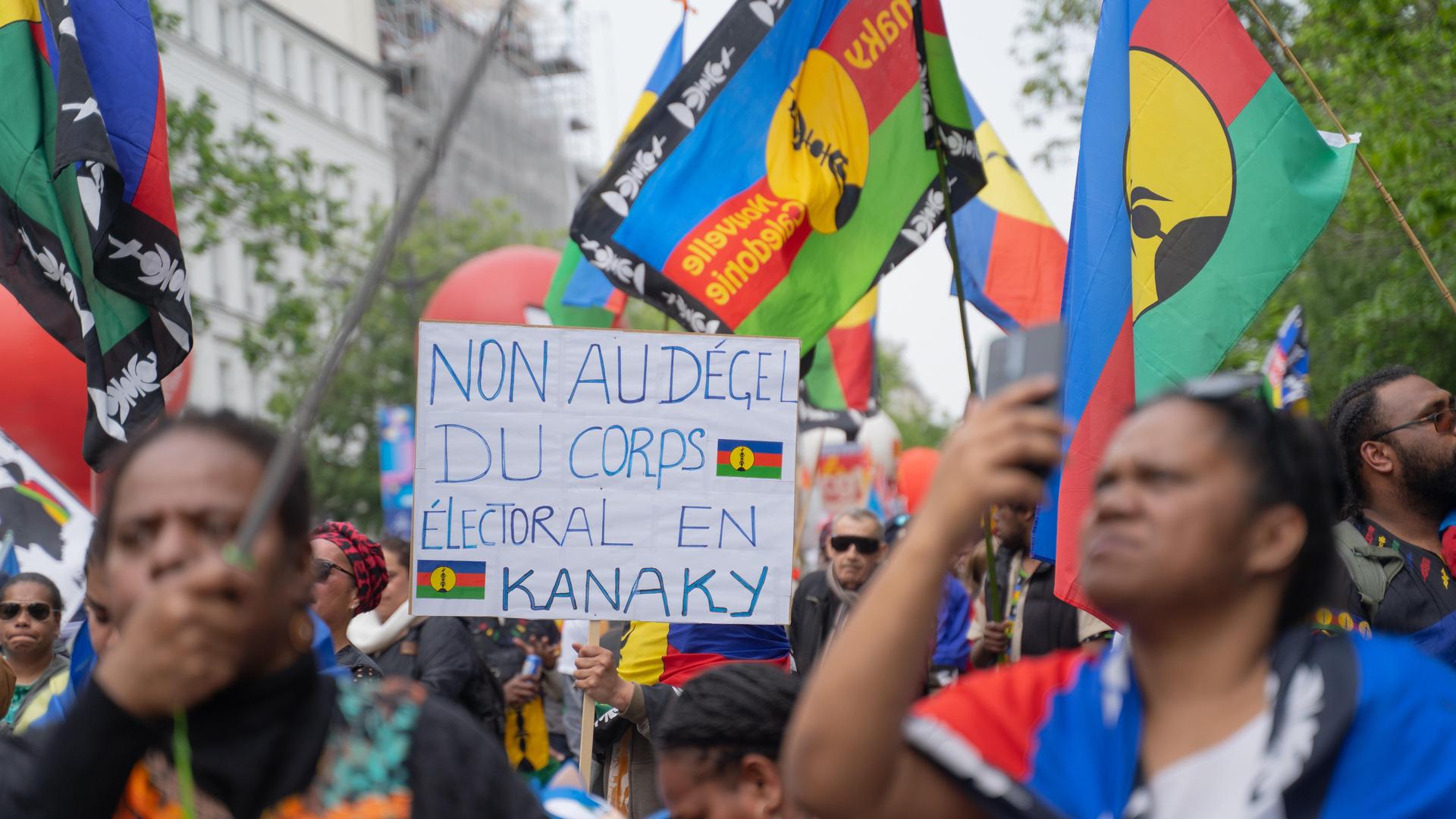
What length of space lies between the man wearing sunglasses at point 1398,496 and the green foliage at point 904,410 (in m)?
42.7

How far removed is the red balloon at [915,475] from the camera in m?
14.8

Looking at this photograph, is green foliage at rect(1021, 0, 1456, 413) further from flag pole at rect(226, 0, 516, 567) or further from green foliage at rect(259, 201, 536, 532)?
green foliage at rect(259, 201, 536, 532)

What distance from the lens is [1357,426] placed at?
180 inches

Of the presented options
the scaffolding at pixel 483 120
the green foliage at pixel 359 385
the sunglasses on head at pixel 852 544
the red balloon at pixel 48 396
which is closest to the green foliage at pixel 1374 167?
the sunglasses on head at pixel 852 544

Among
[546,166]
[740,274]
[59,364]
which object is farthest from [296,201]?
[546,166]

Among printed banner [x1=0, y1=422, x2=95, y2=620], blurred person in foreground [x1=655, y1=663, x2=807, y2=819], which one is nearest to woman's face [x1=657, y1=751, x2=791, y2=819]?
blurred person in foreground [x1=655, y1=663, x2=807, y2=819]

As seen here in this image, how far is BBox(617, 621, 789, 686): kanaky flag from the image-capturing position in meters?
5.38

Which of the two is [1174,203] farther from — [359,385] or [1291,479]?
[359,385]

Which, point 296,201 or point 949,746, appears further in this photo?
point 296,201

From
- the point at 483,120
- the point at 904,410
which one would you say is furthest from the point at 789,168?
the point at 904,410

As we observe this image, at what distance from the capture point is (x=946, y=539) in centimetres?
178

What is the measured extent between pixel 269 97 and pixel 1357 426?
44.9 meters

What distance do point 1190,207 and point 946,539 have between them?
11.5 feet

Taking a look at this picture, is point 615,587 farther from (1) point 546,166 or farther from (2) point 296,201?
(1) point 546,166
